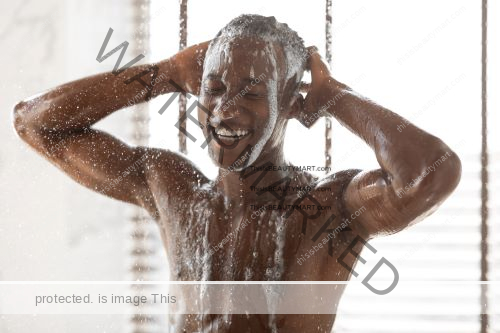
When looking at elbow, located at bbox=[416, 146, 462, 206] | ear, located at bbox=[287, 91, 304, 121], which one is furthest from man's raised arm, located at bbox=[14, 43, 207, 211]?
elbow, located at bbox=[416, 146, 462, 206]

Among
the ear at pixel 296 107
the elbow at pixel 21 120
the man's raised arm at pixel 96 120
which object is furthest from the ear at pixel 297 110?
the elbow at pixel 21 120

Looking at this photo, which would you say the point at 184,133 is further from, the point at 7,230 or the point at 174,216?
the point at 7,230

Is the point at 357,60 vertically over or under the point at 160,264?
over

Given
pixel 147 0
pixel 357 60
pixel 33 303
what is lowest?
pixel 33 303

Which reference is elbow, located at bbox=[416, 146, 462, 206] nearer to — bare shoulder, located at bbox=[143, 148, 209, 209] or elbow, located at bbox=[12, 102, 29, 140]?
bare shoulder, located at bbox=[143, 148, 209, 209]

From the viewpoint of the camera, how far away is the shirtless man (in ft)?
2.18

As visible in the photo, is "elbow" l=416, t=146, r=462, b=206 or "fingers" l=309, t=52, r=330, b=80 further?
"fingers" l=309, t=52, r=330, b=80

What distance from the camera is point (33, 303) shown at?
2.97 feet

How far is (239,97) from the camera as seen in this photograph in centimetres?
69

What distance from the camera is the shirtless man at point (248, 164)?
664 mm

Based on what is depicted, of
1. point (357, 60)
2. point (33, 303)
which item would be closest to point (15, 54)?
point (33, 303)

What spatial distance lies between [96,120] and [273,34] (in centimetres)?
21

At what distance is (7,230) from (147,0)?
1.22 ft

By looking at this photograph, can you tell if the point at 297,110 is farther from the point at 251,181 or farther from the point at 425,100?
the point at 425,100
